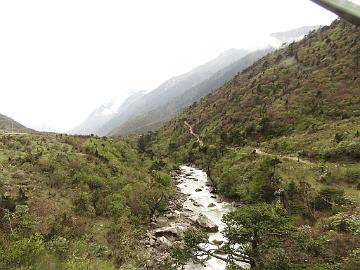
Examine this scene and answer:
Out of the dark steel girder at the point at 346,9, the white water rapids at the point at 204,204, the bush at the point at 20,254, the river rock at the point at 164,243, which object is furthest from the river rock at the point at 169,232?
the dark steel girder at the point at 346,9

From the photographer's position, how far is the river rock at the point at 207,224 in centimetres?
3384

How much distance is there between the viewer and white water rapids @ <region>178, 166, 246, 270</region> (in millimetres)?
27453

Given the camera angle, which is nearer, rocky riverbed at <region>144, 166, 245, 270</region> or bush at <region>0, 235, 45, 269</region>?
bush at <region>0, 235, 45, 269</region>

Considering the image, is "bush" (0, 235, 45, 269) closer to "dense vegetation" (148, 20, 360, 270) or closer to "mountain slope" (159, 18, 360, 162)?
"dense vegetation" (148, 20, 360, 270)

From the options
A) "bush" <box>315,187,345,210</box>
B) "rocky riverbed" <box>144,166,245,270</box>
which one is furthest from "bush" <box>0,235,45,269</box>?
"bush" <box>315,187,345,210</box>

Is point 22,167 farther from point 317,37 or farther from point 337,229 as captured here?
point 317,37

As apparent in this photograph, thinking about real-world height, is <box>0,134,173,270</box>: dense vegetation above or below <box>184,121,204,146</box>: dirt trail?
above

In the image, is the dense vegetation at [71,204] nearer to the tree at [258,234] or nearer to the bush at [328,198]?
the tree at [258,234]

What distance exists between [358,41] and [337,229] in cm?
7476

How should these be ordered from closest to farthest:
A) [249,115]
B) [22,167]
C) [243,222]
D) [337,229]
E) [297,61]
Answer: [243,222]
[337,229]
[22,167]
[249,115]
[297,61]

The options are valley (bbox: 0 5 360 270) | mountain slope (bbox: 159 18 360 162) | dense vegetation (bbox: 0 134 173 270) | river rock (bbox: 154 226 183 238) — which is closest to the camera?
dense vegetation (bbox: 0 134 173 270)

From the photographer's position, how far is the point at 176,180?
5891 centimetres

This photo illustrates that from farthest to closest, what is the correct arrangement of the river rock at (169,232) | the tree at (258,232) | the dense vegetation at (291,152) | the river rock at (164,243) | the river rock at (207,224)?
1. the river rock at (207,224)
2. the river rock at (169,232)
3. the river rock at (164,243)
4. the dense vegetation at (291,152)
5. the tree at (258,232)

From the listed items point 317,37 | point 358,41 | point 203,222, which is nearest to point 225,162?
point 203,222
